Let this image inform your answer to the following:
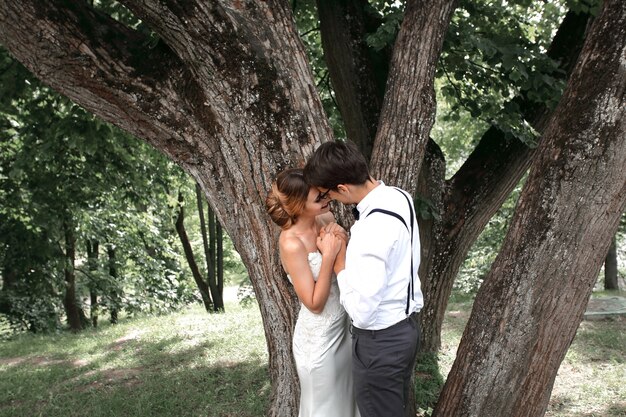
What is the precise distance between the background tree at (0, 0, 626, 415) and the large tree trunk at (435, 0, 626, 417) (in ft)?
0.24

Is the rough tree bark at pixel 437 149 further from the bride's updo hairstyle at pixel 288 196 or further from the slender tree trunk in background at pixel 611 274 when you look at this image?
the slender tree trunk in background at pixel 611 274

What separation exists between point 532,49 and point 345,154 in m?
3.60

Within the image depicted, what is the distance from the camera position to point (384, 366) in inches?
129

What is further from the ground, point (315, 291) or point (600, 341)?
point (315, 291)

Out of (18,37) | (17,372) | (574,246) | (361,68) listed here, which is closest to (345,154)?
(574,246)

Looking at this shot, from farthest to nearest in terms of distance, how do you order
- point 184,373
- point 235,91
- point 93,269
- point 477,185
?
1. point 93,269
2. point 184,373
3. point 477,185
4. point 235,91

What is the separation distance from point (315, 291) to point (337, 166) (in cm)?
77

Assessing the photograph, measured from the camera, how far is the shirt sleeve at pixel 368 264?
3.03 meters

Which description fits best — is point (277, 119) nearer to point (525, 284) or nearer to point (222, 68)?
point (222, 68)

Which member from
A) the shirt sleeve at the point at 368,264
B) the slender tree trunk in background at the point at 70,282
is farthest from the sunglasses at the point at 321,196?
the slender tree trunk in background at the point at 70,282

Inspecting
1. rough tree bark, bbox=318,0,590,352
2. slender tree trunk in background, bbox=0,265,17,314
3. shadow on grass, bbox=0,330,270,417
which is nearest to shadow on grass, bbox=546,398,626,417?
rough tree bark, bbox=318,0,590,352

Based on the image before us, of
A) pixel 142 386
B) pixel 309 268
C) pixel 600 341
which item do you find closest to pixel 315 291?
pixel 309 268

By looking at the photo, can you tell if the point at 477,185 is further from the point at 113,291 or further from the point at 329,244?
the point at 113,291

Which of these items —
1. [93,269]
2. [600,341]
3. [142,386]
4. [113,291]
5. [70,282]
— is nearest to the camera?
[142,386]
